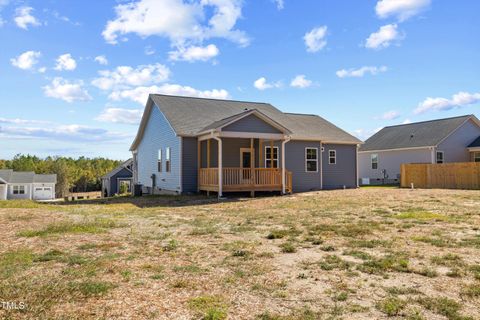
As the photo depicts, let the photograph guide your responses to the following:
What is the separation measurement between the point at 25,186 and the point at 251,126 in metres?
43.8

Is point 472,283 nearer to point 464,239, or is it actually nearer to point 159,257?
point 464,239

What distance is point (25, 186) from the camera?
51.6m

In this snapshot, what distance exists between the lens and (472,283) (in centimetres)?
489

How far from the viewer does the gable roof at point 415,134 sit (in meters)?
30.3

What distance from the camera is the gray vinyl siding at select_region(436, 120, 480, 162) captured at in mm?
30336

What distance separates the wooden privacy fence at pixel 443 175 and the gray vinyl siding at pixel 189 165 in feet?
47.7

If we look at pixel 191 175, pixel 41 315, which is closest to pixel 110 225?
pixel 41 315

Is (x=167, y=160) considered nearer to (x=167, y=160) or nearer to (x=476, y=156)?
(x=167, y=160)

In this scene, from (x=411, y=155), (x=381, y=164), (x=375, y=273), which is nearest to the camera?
(x=375, y=273)

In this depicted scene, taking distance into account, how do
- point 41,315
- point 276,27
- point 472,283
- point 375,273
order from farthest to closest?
1. point 276,27
2. point 375,273
3. point 472,283
4. point 41,315

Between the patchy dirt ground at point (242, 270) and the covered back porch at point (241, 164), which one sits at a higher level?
the covered back porch at point (241, 164)

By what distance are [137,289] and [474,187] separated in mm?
23769

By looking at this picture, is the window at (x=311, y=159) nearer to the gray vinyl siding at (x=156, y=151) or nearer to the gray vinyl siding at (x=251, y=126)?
the gray vinyl siding at (x=251, y=126)

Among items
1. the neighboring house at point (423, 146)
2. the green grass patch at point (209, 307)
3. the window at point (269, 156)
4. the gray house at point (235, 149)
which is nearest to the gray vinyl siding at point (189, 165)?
the gray house at point (235, 149)
